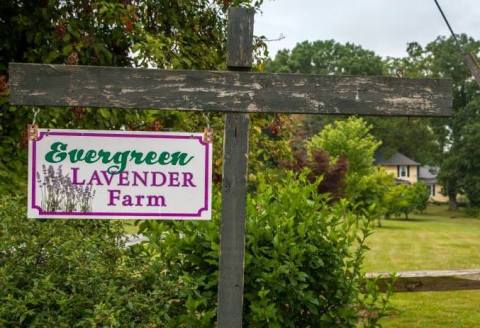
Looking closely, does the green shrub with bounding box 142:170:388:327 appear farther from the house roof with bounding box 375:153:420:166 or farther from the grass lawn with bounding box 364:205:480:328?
the house roof with bounding box 375:153:420:166

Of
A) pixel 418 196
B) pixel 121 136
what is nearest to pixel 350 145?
pixel 418 196

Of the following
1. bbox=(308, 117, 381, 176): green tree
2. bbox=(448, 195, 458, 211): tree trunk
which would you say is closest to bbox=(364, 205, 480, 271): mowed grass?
bbox=(308, 117, 381, 176): green tree

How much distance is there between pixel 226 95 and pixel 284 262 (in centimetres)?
118

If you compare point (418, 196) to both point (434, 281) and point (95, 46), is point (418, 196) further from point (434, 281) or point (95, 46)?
point (95, 46)

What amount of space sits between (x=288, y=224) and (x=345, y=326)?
77cm

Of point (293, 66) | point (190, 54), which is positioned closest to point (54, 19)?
point (190, 54)

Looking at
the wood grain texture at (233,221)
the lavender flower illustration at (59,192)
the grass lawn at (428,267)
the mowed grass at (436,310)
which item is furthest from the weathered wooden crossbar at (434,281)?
the lavender flower illustration at (59,192)

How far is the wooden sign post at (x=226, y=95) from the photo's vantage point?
11.5 feet

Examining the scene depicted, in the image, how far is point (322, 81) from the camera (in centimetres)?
366

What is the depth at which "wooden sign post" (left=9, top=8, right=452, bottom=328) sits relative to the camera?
11.5 ft

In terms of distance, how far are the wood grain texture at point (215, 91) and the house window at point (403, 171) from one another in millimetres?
74725

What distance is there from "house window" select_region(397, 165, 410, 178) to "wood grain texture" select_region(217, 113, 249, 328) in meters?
75.1

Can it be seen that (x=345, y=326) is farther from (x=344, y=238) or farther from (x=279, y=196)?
(x=279, y=196)

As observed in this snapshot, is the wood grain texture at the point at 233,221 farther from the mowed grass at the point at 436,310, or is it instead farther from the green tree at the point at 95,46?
the mowed grass at the point at 436,310
